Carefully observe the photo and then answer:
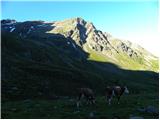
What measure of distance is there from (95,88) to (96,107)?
211 ft

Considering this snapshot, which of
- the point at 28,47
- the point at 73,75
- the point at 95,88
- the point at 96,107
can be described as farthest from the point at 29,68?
the point at 96,107

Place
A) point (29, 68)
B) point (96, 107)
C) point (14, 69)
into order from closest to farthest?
point (96, 107) < point (14, 69) < point (29, 68)

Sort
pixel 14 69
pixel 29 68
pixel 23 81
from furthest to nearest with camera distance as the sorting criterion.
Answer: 1. pixel 29 68
2. pixel 14 69
3. pixel 23 81

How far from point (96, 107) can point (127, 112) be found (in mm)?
4678

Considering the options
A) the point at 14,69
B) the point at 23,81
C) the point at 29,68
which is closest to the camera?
the point at 23,81

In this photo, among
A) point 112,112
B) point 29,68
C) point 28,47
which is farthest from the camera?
point 28,47

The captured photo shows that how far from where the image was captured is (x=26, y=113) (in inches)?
1236

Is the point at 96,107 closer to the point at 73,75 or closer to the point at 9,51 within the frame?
the point at 73,75

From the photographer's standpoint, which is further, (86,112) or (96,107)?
(96,107)

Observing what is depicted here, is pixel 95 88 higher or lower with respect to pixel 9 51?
lower

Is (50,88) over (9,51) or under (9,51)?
under

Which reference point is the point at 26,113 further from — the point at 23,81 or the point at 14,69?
the point at 14,69

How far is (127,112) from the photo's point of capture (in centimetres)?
3114

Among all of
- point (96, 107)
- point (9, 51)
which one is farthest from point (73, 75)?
point (96, 107)
